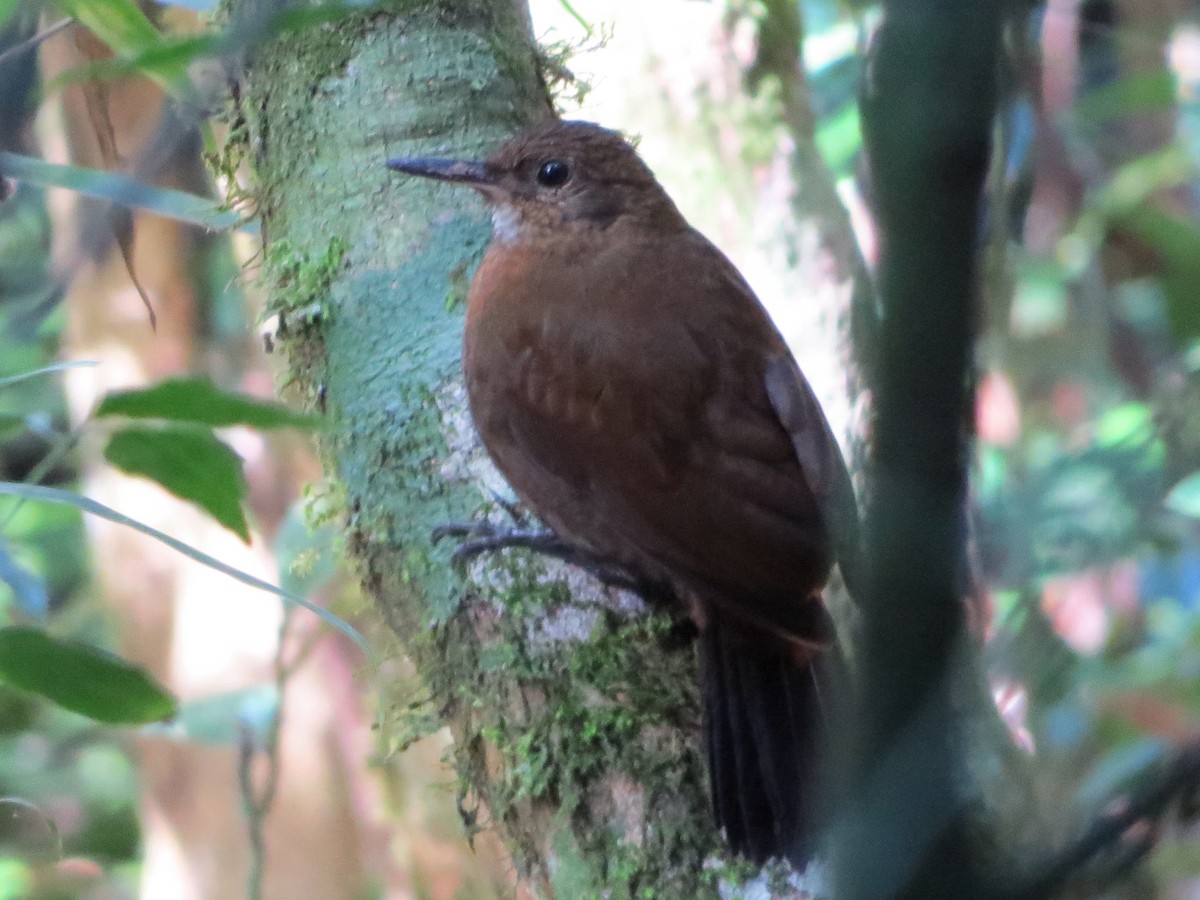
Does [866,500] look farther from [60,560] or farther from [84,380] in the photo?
[60,560]

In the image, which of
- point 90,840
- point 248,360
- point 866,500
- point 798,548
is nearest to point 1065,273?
point 798,548

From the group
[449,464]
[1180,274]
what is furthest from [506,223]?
[1180,274]

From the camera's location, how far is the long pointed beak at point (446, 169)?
210 centimetres

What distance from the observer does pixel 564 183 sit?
2391 mm

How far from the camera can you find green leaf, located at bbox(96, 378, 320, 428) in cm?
110

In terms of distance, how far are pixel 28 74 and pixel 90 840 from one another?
337cm

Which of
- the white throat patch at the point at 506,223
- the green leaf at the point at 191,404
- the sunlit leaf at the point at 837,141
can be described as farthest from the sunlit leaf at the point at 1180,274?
the sunlit leaf at the point at 837,141

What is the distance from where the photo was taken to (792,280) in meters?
3.18

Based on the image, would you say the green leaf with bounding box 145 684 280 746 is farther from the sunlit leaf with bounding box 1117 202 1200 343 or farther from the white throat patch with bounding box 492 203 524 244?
the sunlit leaf with bounding box 1117 202 1200 343

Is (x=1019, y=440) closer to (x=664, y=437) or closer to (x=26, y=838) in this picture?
(x=664, y=437)

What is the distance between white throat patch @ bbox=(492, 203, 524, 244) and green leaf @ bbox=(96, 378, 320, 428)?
122cm

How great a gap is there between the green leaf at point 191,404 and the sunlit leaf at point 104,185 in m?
0.16

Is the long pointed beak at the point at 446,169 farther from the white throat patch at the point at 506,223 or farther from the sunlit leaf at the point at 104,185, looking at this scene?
the sunlit leaf at the point at 104,185

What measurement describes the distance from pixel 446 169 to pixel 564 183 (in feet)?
0.98
